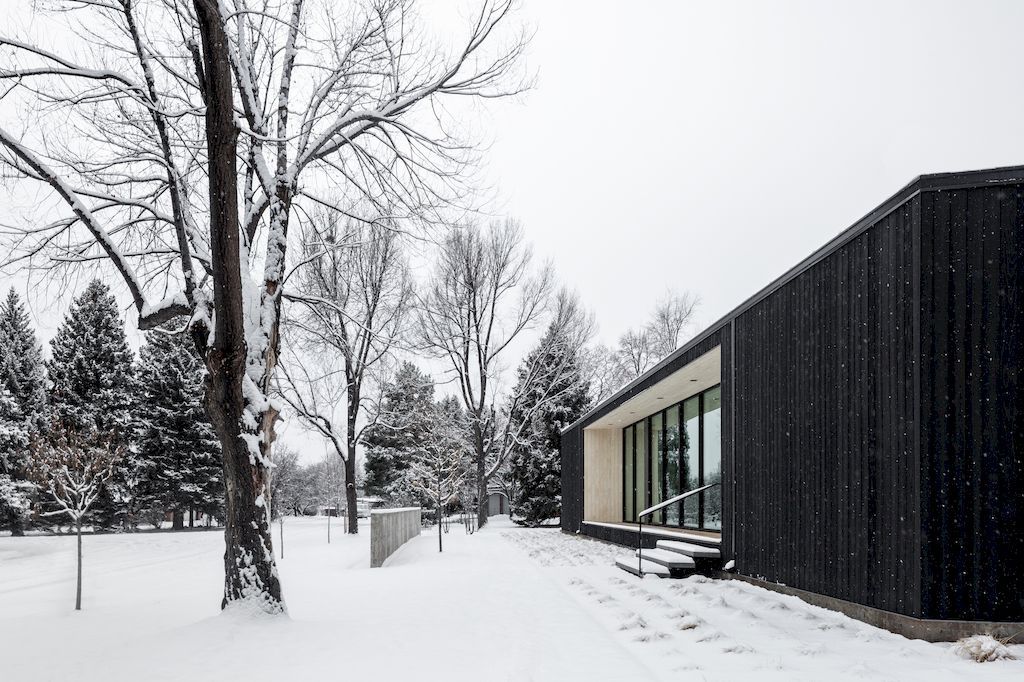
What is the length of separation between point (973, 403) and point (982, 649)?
6.02ft

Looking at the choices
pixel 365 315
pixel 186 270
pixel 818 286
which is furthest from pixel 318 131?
pixel 365 315

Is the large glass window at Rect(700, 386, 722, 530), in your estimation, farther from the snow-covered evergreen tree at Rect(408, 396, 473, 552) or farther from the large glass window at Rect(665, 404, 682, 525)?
the snow-covered evergreen tree at Rect(408, 396, 473, 552)

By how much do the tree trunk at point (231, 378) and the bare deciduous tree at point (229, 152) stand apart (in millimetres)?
13

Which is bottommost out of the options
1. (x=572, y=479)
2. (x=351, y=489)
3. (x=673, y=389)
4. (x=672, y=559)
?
(x=351, y=489)

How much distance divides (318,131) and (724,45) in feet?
418

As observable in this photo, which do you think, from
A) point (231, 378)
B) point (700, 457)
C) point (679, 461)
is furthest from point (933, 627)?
point (679, 461)

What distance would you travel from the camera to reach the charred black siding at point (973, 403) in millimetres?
5430

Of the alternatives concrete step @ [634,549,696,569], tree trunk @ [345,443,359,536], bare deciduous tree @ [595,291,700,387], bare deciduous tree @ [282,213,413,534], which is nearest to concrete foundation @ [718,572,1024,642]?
concrete step @ [634,549,696,569]

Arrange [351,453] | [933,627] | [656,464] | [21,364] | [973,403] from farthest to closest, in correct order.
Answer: [21,364]
[351,453]
[656,464]
[973,403]
[933,627]

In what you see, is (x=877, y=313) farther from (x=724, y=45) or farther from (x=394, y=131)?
(x=724, y=45)

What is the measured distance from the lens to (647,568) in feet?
35.1

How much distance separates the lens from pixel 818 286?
755cm

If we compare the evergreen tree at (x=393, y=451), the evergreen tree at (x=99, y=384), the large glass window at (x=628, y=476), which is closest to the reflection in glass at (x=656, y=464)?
the large glass window at (x=628, y=476)

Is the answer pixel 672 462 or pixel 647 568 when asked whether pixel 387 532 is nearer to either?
pixel 647 568
